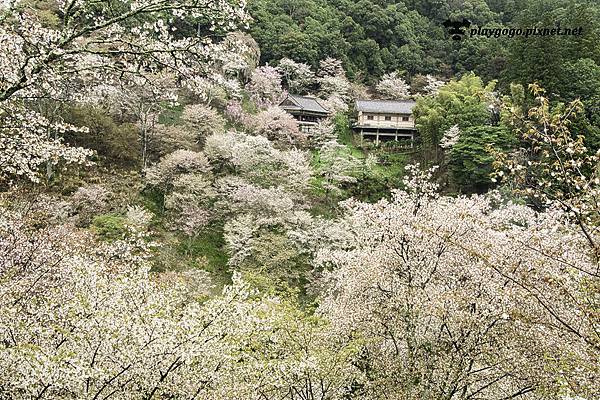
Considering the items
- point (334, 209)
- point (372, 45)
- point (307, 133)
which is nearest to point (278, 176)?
point (334, 209)

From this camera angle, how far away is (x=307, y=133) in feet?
112

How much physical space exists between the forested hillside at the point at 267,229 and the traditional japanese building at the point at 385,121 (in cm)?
19

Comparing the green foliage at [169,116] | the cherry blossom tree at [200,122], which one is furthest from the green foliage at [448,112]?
the green foliage at [169,116]

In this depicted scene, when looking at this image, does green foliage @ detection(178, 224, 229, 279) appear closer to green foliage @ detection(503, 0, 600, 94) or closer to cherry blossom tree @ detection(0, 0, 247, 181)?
cherry blossom tree @ detection(0, 0, 247, 181)

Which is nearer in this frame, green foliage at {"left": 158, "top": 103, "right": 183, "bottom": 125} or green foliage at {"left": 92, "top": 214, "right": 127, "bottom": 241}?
green foliage at {"left": 92, "top": 214, "right": 127, "bottom": 241}

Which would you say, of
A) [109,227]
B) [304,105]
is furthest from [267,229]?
[304,105]

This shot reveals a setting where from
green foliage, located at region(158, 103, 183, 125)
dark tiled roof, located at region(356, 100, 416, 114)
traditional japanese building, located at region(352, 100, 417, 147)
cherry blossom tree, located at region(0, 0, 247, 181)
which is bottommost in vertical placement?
traditional japanese building, located at region(352, 100, 417, 147)

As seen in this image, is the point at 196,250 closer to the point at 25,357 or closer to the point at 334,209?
the point at 334,209

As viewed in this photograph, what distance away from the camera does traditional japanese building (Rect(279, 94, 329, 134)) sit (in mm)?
35406

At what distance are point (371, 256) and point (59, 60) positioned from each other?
23.6ft

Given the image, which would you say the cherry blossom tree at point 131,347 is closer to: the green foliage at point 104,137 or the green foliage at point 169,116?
the green foliage at point 104,137

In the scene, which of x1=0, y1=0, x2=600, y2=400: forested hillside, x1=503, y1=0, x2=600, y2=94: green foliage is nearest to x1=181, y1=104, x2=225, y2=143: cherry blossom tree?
x1=0, y1=0, x2=600, y2=400: forested hillside

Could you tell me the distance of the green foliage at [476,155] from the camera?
2583 cm

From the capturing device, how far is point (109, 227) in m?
17.5
